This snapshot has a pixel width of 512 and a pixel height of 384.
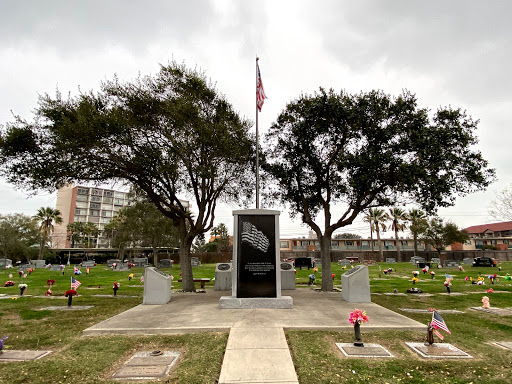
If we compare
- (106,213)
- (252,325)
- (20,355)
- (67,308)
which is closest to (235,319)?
(252,325)

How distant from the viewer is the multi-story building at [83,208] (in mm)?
95562

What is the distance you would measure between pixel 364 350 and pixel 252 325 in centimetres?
315

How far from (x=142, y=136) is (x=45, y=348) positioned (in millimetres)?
10205

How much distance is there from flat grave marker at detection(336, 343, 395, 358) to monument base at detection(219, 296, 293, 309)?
4254mm

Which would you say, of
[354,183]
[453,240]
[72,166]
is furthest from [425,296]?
[453,240]

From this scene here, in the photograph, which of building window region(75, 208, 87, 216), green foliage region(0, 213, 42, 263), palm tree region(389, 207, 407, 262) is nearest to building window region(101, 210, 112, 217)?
building window region(75, 208, 87, 216)

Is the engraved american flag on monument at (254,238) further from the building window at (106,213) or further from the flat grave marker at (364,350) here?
the building window at (106,213)

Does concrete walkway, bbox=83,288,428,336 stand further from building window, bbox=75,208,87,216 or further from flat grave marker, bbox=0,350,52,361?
building window, bbox=75,208,87,216

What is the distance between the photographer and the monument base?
36.9ft

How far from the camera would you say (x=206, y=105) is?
16312 millimetres

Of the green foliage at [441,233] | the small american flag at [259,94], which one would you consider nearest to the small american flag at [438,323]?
the small american flag at [259,94]

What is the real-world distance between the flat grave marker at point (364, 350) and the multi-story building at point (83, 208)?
95773mm

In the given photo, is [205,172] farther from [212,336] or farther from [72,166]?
[212,336]

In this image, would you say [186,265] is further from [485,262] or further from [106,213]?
[106,213]
